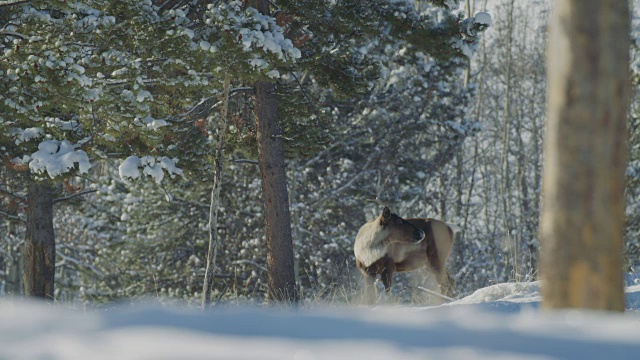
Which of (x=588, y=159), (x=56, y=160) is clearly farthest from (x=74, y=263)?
(x=588, y=159)

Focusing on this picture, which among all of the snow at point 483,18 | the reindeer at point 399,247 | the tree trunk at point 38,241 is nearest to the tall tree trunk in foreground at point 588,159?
the reindeer at point 399,247

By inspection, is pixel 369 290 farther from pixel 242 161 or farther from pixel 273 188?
pixel 242 161

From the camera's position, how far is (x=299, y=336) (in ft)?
7.78

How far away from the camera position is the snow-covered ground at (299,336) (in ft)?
7.08

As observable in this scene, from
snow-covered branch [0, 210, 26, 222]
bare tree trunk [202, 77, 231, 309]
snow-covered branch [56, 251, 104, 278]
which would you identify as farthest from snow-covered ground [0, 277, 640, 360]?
snow-covered branch [56, 251, 104, 278]

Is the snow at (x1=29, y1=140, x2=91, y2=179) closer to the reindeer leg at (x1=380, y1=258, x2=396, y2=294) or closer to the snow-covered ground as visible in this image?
the reindeer leg at (x1=380, y1=258, x2=396, y2=294)

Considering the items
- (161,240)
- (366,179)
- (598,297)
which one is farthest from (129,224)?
(598,297)

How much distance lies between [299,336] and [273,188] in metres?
9.63

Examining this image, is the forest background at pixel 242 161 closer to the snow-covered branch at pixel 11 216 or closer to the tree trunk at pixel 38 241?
the snow-covered branch at pixel 11 216

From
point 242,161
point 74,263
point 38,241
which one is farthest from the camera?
point 74,263

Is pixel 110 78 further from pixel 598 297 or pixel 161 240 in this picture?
pixel 598 297

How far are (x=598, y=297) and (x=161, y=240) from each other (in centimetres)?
1612

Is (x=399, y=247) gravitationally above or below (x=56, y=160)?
below

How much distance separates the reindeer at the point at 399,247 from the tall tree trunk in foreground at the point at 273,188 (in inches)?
46.7
